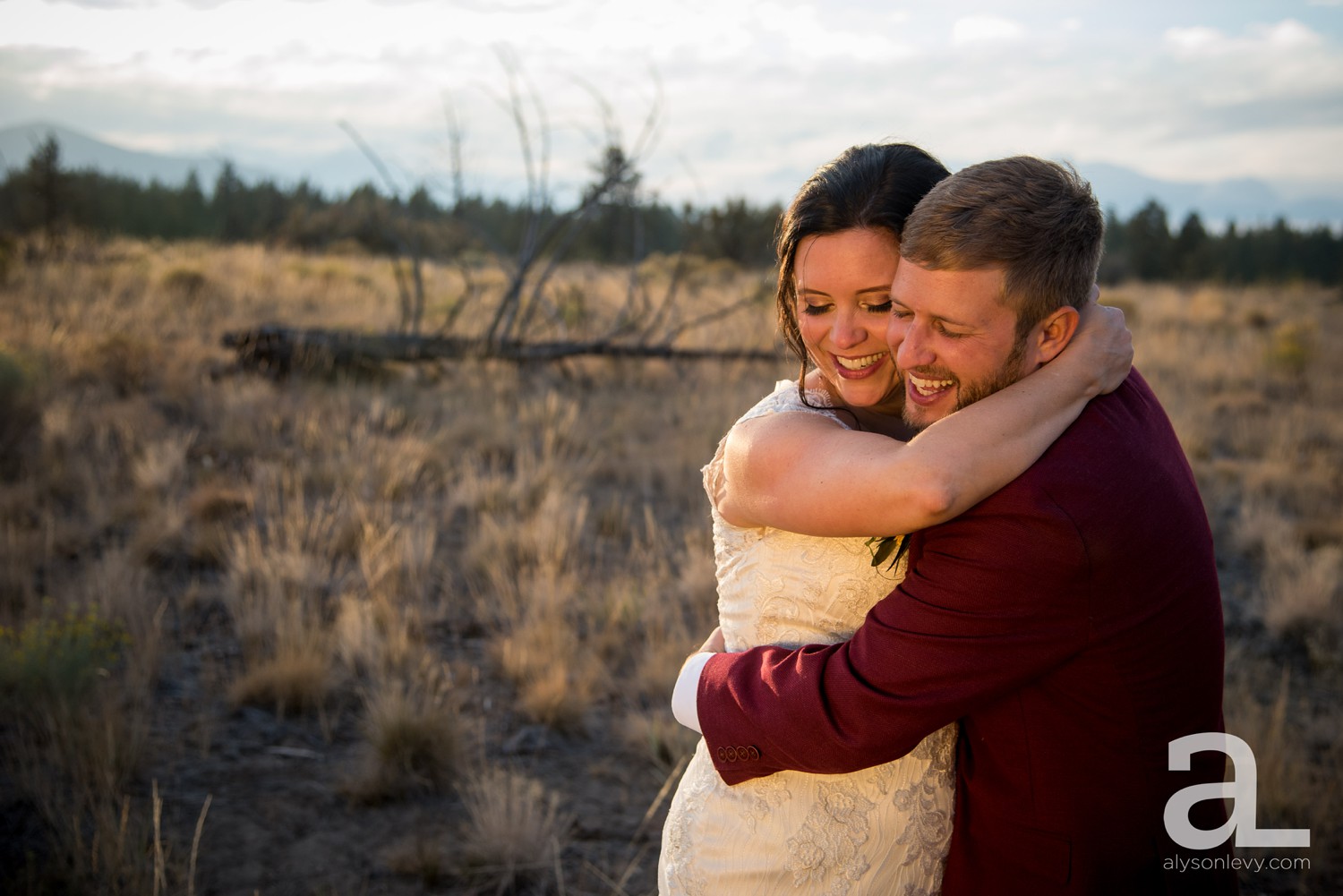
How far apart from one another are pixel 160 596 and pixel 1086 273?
470cm

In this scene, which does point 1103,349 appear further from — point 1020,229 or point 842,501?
point 842,501

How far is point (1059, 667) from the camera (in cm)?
132

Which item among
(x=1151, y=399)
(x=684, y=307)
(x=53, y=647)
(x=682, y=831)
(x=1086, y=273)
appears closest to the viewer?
(x=1086, y=273)

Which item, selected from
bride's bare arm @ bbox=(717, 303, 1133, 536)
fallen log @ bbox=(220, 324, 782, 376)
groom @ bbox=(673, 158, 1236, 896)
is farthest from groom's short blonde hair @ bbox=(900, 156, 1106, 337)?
fallen log @ bbox=(220, 324, 782, 376)

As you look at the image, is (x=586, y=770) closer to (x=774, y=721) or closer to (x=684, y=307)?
(x=774, y=721)

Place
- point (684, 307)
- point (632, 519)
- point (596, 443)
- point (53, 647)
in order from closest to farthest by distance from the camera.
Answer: point (53, 647)
point (632, 519)
point (596, 443)
point (684, 307)

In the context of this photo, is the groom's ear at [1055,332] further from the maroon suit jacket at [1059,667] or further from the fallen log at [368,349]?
the fallen log at [368,349]

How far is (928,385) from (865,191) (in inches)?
15.5

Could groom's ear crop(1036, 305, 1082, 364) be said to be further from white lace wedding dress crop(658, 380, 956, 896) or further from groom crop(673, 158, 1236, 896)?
white lace wedding dress crop(658, 380, 956, 896)

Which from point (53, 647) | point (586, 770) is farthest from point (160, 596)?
point (586, 770)

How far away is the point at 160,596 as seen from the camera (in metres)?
4.61

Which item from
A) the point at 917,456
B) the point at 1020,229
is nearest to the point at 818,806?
the point at 917,456

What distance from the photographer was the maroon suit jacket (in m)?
1.26

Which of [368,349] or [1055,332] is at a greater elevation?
[1055,332]
